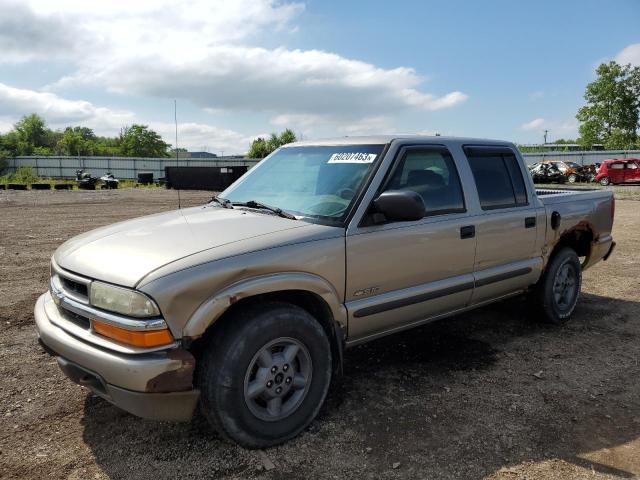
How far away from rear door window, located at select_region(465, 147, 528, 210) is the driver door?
0.29m

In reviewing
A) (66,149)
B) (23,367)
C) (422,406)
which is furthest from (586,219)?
(66,149)

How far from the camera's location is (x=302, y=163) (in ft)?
12.8

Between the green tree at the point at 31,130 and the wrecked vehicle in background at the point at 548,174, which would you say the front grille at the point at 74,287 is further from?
the green tree at the point at 31,130

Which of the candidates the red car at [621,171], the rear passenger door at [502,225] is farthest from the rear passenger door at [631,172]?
the rear passenger door at [502,225]

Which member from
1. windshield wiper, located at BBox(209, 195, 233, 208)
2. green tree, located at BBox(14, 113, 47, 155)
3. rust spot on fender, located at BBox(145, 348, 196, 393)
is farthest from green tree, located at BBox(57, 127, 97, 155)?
rust spot on fender, located at BBox(145, 348, 196, 393)

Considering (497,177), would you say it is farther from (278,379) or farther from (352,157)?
(278,379)

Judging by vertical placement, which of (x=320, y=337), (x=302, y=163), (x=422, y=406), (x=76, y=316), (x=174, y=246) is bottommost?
(x=422, y=406)

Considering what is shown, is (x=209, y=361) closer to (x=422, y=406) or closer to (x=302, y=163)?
(x=422, y=406)

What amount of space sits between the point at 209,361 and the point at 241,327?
0.23 m

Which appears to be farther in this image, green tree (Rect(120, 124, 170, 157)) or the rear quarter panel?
green tree (Rect(120, 124, 170, 157))

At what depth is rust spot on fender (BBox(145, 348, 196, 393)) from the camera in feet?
7.92

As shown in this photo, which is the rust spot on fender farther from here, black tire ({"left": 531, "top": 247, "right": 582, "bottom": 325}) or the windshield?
black tire ({"left": 531, "top": 247, "right": 582, "bottom": 325})

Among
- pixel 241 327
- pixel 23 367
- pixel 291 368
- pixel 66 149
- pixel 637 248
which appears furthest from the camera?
pixel 66 149

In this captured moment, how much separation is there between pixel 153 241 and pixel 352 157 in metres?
1.52
